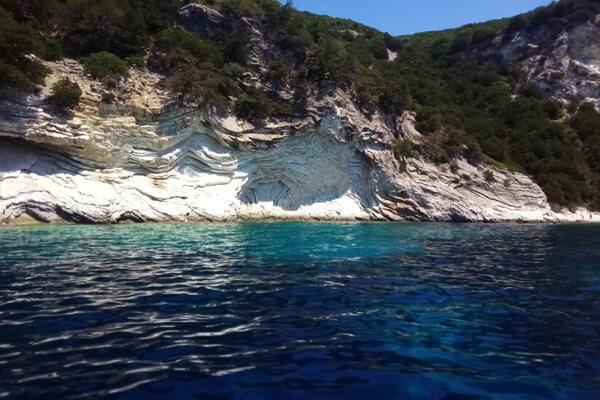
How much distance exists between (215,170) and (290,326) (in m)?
23.8

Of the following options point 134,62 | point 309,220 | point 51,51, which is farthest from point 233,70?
point 309,220

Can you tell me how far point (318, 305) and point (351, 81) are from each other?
32.2 m

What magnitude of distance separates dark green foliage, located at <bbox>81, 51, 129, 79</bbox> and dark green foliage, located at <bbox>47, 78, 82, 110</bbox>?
217 centimetres

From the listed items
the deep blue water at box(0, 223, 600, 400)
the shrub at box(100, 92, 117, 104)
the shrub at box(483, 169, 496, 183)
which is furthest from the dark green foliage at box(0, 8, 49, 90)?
the shrub at box(483, 169, 496, 183)

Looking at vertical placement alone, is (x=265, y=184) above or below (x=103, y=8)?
below

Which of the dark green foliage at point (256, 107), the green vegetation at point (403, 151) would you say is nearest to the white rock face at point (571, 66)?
the green vegetation at point (403, 151)

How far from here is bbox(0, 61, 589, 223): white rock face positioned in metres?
23.6

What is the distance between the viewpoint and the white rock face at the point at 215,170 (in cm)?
2356

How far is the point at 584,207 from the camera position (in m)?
42.6

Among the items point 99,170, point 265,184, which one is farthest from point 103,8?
point 265,184

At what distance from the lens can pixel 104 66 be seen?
27.8 meters

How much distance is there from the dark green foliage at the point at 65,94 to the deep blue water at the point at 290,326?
1297cm

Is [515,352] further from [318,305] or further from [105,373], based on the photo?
[105,373]

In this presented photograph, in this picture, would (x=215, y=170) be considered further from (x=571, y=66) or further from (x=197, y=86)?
(x=571, y=66)
